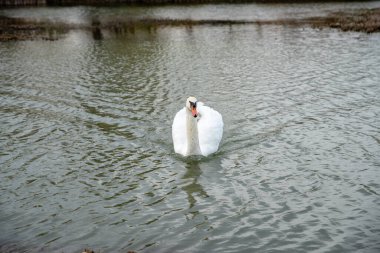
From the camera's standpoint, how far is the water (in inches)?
314

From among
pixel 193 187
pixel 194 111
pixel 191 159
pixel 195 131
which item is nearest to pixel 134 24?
pixel 195 131

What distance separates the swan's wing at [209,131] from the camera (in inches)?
453

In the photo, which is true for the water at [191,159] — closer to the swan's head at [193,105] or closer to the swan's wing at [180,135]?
the swan's wing at [180,135]

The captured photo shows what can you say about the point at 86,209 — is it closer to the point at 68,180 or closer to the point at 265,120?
the point at 68,180

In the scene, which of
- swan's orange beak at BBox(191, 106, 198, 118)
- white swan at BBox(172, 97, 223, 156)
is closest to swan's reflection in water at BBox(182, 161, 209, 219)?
white swan at BBox(172, 97, 223, 156)

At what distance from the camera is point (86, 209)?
29.2 feet

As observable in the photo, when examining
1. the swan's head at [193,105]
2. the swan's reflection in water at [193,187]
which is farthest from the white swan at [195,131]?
the swan's reflection in water at [193,187]

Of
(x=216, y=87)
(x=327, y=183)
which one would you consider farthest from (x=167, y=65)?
(x=327, y=183)

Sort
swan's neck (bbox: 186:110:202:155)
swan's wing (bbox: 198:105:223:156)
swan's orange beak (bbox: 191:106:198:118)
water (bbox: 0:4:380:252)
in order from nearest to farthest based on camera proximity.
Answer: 1. water (bbox: 0:4:380:252)
2. swan's orange beak (bbox: 191:106:198:118)
3. swan's neck (bbox: 186:110:202:155)
4. swan's wing (bbox: 198:105:223:156)

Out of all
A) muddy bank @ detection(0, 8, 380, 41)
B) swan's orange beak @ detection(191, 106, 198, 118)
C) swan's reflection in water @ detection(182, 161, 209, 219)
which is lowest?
swan's reflection in water @ detection(182, 161, 209, 219)

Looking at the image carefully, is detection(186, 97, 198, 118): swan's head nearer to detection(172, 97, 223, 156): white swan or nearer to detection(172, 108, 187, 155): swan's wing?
detection(172, 97, 223, 156): white swan

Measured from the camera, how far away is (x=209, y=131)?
11.9m

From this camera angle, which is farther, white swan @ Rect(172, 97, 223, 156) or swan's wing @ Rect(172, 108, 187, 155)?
swan's wing @ Rect(172, 108, 187, 155)

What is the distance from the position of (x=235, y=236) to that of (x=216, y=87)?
1088 centimetres
